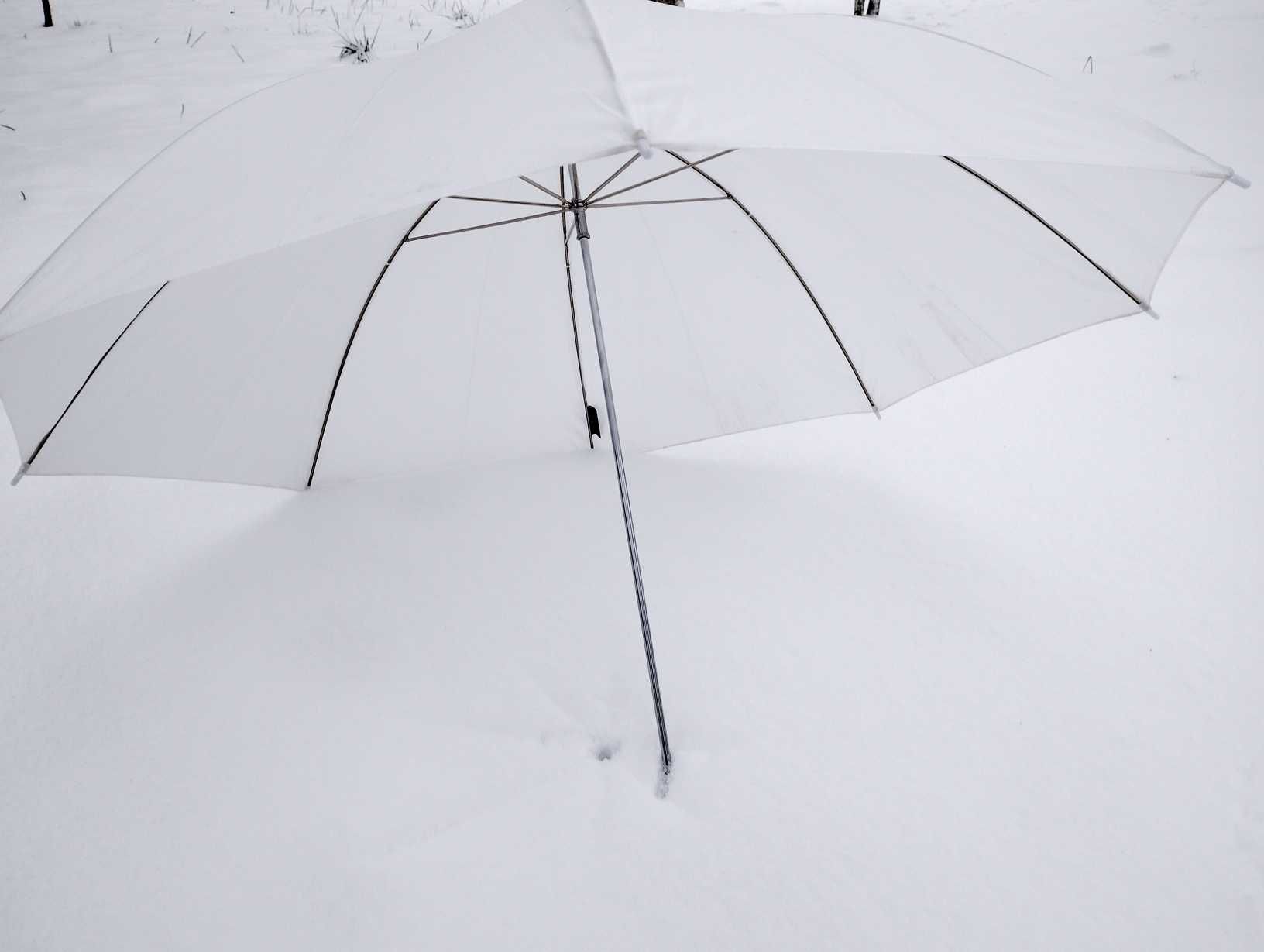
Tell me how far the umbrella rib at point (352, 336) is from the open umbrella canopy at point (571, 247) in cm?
1

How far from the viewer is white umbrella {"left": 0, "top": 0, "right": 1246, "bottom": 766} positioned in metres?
1.17

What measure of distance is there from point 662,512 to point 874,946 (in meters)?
1.37

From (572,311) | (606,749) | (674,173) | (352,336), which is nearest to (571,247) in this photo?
(572,311)

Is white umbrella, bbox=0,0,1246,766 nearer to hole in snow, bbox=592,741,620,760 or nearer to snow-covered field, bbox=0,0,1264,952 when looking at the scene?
hole in snow, bbox=592,741,620,760

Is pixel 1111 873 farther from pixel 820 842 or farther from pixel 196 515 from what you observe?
pixel 196 515

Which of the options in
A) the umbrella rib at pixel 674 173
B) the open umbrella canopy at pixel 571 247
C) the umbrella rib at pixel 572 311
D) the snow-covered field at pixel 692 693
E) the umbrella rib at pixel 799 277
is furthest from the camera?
the umbrella rib at pixel 572 311

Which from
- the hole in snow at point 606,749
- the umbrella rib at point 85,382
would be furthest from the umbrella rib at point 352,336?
the hole in snow at point 606,749

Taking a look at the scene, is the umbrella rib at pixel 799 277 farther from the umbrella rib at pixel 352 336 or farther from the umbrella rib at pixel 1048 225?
the umbrella rib at pixel 352 336

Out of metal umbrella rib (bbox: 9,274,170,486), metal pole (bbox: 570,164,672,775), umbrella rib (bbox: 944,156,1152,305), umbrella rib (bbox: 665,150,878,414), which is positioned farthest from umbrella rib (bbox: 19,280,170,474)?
umbrella rib (bbox: 944,156,1152,305)

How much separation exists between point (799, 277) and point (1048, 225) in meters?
0.60

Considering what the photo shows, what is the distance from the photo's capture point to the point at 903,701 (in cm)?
196

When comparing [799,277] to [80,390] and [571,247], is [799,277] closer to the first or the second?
[571,247]

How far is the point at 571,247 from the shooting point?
2.38m

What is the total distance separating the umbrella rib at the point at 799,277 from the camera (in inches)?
81.6
